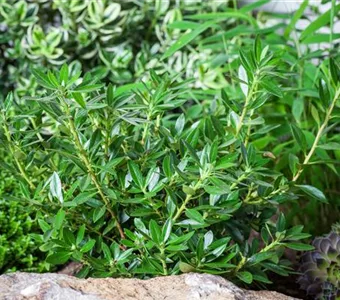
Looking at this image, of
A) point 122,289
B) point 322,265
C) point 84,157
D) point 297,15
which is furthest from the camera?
point 297,15

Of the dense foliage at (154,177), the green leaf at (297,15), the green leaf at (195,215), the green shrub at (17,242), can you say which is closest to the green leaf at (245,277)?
the dense foliage at (154,177)

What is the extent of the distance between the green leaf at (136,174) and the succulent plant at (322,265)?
0.46 metres

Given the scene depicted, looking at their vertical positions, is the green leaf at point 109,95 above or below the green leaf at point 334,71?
above

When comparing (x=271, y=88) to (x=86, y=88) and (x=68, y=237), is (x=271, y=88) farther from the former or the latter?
(x=68, y=237)

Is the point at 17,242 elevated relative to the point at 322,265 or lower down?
elevated

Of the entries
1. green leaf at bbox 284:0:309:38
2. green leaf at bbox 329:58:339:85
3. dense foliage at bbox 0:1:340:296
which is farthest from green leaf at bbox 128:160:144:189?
green leaf at bbox 284:0:309:38

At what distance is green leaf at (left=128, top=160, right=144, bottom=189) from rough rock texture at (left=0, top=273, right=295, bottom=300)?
0.16 metres

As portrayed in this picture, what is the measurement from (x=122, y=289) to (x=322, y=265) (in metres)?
0.54

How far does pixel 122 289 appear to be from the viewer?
3.25ft

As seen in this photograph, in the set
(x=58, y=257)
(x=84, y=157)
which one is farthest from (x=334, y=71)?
(x=58, y=257)

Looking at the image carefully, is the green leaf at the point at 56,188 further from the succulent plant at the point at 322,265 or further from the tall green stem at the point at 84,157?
the succulent plant at the point at 322,265

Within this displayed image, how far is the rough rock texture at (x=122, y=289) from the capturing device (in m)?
0.96

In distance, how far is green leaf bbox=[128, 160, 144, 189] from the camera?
1099 millimetres

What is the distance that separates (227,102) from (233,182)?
0.18m
